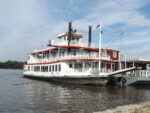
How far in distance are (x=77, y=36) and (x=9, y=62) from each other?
128322 mm

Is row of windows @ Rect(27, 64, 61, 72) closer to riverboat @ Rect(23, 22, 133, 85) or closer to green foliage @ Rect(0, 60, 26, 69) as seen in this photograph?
riverboat @ Rect(23, 22, 133, 85)

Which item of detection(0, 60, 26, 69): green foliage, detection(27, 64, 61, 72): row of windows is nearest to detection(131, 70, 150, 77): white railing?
detection(27, 64, 61, 72): row of windows

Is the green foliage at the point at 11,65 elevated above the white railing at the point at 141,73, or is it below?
above

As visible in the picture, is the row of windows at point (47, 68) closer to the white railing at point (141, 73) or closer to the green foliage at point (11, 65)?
the white railing at point (141, 73)

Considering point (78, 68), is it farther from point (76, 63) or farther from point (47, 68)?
point (47, 68)

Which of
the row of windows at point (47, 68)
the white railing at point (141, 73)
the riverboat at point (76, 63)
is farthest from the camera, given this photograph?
the row of windows at point (47, 68)

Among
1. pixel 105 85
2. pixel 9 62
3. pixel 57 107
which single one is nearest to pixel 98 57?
pixel 105 85

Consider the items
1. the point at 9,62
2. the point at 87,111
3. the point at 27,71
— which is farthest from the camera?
the point at 9,62

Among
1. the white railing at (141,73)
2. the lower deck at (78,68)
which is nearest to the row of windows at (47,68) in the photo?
the lower deck at (78,68)

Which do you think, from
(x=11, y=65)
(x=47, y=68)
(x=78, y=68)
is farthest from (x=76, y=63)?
(x=11, y=65)

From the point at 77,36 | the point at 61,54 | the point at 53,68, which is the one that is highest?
the point at 77,36

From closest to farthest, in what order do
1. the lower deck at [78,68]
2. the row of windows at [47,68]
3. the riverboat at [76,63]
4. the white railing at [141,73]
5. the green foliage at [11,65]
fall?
the riverboat at [76,63] < the white railing at [141,73] < the lower deck at [78,68] < the row of windows at [47,68] < the green foliage at [11,65]

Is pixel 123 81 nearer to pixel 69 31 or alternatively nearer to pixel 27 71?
pixel 69 31

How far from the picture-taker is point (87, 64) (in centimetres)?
2597
